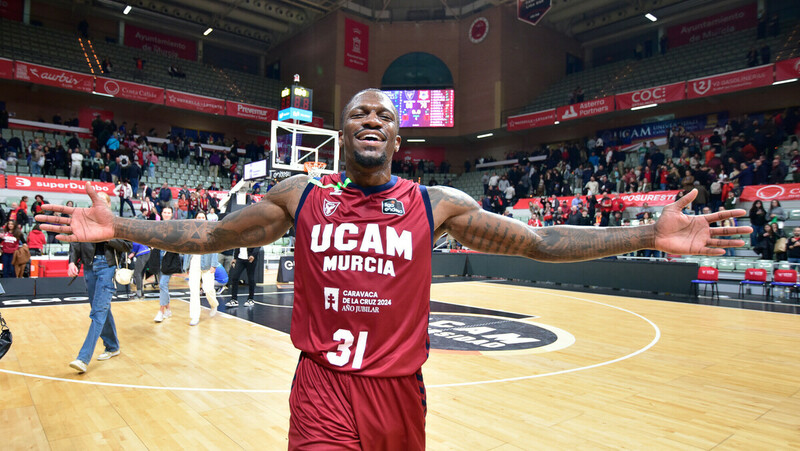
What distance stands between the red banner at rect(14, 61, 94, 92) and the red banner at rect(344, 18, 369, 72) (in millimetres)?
12750

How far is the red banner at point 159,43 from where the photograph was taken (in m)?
27.0

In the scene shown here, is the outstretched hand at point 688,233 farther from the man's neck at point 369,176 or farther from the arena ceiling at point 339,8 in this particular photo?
the arena ceiling at point 339,8

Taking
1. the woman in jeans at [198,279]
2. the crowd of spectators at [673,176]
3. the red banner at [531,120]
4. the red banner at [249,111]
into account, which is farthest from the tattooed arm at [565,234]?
the red banner at [249,111]

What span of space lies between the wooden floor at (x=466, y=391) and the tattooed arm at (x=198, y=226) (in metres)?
1.79

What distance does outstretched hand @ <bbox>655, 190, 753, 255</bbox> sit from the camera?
2.00 metres

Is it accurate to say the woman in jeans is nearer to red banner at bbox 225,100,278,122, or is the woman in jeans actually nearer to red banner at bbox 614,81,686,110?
red banner at bbox 225,100,278,122

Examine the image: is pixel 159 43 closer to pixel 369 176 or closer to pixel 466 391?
pixel 466 391

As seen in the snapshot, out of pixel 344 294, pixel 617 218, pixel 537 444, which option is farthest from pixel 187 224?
pixel 617 218

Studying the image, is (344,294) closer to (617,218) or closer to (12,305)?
(12,305)

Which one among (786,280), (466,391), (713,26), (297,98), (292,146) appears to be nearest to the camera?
(466,391)

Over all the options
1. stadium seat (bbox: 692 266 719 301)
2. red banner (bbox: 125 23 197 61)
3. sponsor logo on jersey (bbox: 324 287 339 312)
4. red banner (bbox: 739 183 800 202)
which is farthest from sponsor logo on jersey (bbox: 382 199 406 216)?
red banner (bbox: 125 23 197 61)

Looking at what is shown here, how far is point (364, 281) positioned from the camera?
71.1 inches

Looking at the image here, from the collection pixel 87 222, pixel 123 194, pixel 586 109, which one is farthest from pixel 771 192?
pixel 123 194

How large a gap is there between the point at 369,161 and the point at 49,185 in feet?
60.8
